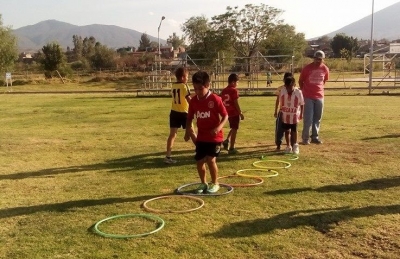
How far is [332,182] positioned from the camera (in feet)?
24.1

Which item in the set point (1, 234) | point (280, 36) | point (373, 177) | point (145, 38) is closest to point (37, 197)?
point (1, 234)

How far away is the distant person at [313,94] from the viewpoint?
10.9 metres

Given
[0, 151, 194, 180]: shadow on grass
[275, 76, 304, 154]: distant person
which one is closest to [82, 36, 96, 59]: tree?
[0, 151, 194, 180]: shadow on grass

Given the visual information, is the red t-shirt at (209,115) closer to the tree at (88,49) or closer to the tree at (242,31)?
the tree at (242,31)

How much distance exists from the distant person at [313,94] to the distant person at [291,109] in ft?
3.53

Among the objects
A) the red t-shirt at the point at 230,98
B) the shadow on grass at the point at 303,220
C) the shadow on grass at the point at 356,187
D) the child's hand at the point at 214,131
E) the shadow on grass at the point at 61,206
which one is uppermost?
the red t-shirt at the point at 230,98

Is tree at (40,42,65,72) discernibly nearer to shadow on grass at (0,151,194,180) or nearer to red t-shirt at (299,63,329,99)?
red t-shirt at (299,63,329,99)

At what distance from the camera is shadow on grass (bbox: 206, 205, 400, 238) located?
17.3 feet

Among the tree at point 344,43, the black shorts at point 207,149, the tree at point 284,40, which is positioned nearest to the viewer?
the black shorts at point 207,149

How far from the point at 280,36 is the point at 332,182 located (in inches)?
2319

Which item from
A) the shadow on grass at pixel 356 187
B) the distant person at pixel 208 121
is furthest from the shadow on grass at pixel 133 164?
the shadow on grass at pixel 356 187

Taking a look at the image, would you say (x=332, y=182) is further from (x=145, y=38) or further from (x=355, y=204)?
(x=145, y=38)

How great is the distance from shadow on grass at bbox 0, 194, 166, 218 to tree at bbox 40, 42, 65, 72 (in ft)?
194

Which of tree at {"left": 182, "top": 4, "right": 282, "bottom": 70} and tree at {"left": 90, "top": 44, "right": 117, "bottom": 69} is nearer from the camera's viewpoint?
tree at {"left": 182, "top": 4, "right": 282, "bottom": 70}
